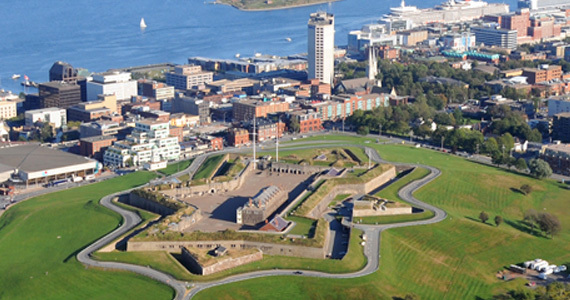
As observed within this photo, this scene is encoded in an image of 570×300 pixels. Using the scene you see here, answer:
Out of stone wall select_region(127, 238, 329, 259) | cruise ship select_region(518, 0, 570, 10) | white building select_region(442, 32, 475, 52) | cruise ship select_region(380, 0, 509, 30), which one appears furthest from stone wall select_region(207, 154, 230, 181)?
cruise ship select_region(518, 0, 570, 10)

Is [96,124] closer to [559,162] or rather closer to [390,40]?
[559,162]

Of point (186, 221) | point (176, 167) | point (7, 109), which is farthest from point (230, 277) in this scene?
point (7, 109)

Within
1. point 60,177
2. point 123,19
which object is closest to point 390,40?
point 123,19

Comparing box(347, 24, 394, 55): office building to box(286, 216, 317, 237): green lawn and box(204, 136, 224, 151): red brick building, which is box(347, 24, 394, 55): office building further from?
box(286, 216, 317, 237): green lawn

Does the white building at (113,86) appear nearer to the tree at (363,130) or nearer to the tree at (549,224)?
the tree at (363,130)

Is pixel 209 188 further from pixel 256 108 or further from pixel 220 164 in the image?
pixel 256 108

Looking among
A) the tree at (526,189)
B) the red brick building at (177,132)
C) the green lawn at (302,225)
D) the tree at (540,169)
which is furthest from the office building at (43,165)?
the tree at (540,169)
